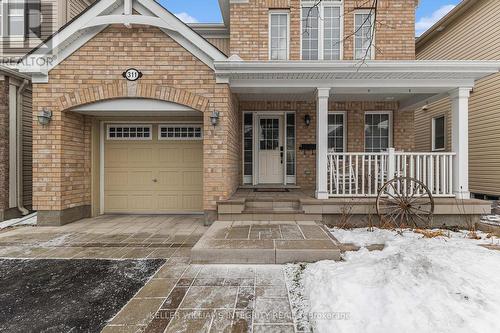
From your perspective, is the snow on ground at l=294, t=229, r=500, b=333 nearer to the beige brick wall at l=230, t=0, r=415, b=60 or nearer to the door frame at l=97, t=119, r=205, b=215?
the door frame at l=97, t=119, r=205, b=215

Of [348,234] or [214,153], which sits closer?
[348,234]

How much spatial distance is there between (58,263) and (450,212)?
6961 millimetres

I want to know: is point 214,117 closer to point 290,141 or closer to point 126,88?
point 126,88

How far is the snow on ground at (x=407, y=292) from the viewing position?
2.24 metres

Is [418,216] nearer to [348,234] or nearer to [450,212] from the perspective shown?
[450,212]

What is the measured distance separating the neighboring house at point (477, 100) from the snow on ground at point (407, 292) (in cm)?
629

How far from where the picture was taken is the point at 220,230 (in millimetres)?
4695

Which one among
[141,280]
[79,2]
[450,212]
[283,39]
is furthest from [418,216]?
[79,2]

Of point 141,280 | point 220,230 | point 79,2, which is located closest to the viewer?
point 141,280

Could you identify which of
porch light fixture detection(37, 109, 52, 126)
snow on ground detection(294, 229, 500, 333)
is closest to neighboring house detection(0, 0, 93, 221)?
porch light fixture detection(37, 109, 52, 126)

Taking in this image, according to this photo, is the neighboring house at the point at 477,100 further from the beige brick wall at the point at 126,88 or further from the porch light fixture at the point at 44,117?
the porch light fixture at the point at 44,117

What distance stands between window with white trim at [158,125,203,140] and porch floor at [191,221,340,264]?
10.5 feet

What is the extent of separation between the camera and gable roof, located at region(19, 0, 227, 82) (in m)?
5.50

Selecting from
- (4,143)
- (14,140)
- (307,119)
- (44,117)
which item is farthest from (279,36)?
(4,143)
